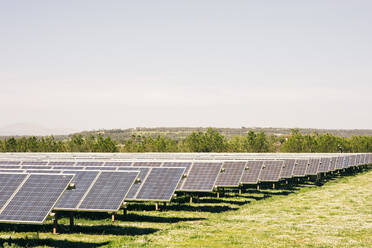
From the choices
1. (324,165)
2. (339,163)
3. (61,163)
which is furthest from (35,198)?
(339,163)

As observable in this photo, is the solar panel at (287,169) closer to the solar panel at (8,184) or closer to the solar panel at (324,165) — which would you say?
the solar panel at (324,165)

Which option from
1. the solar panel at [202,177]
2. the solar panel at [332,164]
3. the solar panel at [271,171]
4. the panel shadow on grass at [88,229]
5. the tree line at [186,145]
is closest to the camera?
the panel shadow on grass at [88,229]

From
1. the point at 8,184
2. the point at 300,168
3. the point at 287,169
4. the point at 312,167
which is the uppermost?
the point at 8,184

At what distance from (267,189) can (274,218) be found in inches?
721

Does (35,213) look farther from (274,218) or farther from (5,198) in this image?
(274,218)

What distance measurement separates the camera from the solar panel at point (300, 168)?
153ft

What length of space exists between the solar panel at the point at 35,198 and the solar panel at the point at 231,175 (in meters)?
16.4

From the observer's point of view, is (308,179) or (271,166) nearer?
(271,166)

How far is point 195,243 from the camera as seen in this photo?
17.5 metres

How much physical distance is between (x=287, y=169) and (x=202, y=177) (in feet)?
60.8

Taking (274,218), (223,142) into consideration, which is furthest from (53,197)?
(223,142)

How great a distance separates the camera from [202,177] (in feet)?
96.3

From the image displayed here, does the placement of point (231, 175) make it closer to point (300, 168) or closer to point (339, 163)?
point (300, 168)

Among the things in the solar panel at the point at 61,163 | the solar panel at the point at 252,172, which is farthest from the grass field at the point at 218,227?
the solar panel at the point at 61,163
